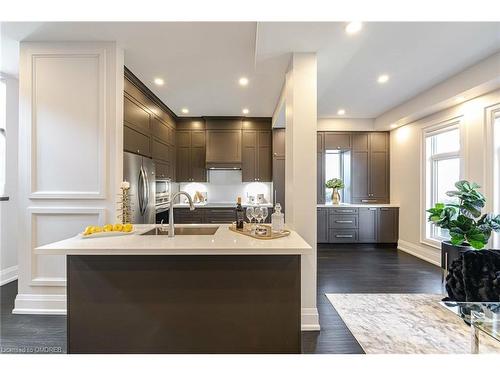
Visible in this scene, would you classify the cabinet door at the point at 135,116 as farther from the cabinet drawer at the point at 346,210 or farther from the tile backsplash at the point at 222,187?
the cabinet drawer at the point at 346,210

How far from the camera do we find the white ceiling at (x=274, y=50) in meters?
2.35

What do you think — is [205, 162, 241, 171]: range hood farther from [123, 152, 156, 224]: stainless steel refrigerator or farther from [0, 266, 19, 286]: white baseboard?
[0, 266, 19, 286]: white baseboard

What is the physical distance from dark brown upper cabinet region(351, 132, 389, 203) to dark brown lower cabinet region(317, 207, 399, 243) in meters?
0.36

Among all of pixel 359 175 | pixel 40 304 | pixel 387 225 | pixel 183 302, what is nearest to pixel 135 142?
pixel 40 304

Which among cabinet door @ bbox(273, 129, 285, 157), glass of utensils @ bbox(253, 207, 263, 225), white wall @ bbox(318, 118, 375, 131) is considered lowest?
glass of utensils @ bbox(253, 207, 263, 225)

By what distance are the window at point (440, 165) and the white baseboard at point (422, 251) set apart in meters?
0.20

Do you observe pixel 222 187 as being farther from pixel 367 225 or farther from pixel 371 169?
pixel 371 169

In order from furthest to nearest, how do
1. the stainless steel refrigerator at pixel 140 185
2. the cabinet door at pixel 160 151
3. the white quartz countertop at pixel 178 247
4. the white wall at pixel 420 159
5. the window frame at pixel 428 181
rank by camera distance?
the window frame at pixel 428 181
the cabinet door at pixel 160 151
the white wall at pixel 420 159
the stainless steel refrigerator at pixel 140 185
the white quartz countertop at pixel 178 247

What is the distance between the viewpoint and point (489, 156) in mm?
3352

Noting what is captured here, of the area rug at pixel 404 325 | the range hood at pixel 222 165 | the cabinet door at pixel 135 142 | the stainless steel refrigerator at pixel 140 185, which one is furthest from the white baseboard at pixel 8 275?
the area rug at pixel 404 325

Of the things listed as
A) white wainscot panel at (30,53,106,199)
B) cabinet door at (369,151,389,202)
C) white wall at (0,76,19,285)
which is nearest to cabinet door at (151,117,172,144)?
white wainscot panel at (30,53,106,199)

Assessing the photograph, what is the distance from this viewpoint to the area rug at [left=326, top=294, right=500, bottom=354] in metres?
2.04

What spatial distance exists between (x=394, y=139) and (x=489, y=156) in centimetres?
241
